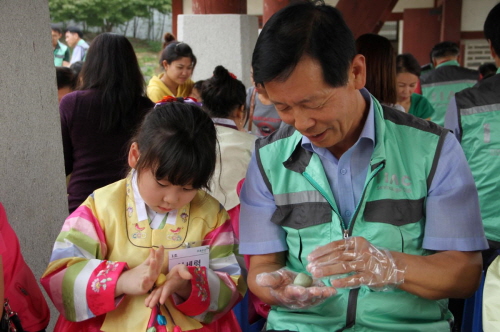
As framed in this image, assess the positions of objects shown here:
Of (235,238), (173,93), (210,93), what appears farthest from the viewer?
(173,93)

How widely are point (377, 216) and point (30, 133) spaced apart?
1352 mm

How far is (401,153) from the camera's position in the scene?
1825 millimetres

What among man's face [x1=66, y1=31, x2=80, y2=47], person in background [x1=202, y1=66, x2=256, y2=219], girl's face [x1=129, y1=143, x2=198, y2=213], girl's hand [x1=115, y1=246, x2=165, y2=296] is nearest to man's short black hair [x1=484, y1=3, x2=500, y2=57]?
person in background [x1=202, y1=66, x2=256, y2=219]

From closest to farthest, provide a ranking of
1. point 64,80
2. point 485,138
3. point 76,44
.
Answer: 1. point 485,138
2. point 64,80
3. point 76,44

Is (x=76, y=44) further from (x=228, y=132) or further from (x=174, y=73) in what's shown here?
(x=228, y=132)

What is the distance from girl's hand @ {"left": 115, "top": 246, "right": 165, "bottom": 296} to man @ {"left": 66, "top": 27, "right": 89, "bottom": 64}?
295 inches

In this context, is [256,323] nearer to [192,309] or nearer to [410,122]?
[192,309]

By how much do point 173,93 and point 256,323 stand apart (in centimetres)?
338

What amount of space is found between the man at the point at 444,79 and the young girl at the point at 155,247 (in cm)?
472

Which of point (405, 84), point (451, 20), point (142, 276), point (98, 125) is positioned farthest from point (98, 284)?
point (451, 20)

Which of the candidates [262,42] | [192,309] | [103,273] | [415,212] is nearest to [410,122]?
[415,212]

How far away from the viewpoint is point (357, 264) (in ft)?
5.35

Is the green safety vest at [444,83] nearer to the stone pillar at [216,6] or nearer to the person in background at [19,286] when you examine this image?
the stone pillar at [216,6]

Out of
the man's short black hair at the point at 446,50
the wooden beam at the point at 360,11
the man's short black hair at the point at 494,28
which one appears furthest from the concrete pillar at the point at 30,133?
the man's short black hair at the point at 446,50
